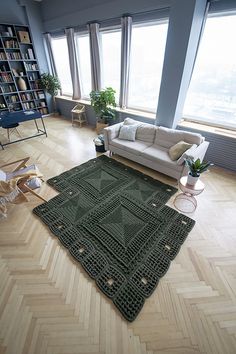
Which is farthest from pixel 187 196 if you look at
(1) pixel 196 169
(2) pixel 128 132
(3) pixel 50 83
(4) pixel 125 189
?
(3) pixel 50 83

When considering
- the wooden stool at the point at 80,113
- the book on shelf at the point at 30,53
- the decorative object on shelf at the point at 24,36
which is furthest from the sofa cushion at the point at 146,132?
the decorative object on shelf at the point at 24,36

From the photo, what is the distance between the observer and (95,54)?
4.30 meters

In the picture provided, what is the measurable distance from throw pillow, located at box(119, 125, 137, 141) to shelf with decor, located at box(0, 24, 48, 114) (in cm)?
415

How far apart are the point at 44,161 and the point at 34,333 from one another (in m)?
2.83

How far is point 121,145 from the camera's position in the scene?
10.9 feet

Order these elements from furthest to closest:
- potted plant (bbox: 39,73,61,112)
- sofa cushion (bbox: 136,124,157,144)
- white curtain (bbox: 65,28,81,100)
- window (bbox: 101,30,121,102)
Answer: potted plant (bbox: 39,73,61,112) → white curtain (bbox: 65,28,81,100) → window (bbox: 101,30,121,102) → sofa cushion (bbox: 136,124,157,144)

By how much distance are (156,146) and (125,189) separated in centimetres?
112

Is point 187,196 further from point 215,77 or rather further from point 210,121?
point 215,77

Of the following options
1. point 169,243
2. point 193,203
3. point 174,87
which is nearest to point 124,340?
point 169,243

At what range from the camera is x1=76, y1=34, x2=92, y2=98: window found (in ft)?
15.4

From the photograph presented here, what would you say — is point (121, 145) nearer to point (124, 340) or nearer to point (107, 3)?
point (124, 340)

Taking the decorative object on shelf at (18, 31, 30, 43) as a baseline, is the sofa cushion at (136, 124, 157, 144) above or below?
below

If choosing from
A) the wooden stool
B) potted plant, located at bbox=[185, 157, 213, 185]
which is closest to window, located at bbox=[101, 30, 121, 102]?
the wooden stool

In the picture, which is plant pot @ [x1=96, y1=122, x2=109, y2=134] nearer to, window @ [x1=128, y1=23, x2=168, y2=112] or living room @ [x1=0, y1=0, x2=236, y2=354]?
living room @ [x1=0, y1=0, x2=236, y2=354]
